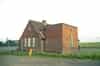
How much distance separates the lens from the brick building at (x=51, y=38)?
79.7ft

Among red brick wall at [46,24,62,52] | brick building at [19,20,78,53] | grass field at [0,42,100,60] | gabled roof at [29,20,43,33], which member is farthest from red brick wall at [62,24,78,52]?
gabled roof at [29,20,43,33]

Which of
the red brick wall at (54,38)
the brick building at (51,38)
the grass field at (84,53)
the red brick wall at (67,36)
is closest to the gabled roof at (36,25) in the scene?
the brick building at (51,38)

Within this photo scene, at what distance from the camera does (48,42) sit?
83.5ft

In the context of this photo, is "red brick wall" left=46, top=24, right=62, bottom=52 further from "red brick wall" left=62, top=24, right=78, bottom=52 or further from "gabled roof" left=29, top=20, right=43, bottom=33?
"gabled roof" left=29, top=20, right=43, bottom=33

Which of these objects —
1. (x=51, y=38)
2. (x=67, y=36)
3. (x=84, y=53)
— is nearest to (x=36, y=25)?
(x=51, y=38)

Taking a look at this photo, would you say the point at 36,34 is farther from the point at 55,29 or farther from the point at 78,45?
the point at 78,45

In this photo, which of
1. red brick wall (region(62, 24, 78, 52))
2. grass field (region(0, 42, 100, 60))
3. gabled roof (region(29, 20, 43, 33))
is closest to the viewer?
grass field (region(0, 42, 100, 60))

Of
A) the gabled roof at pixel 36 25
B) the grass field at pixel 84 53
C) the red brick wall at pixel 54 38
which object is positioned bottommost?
the grass field at pixel 84 53

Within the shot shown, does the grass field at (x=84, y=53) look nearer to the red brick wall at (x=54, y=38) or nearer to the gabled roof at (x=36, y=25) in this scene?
the red brick wall at (x=54, y=38)

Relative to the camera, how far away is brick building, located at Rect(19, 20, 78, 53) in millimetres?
24281

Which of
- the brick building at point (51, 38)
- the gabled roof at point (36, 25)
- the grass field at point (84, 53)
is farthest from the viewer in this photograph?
the gabled roof at point (36, 25)

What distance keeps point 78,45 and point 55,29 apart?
12.1 ft

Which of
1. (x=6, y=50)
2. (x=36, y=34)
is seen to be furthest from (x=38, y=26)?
(x=6, y=50)

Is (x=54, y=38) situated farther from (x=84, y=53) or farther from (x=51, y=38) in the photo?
(x=84, y=53)
